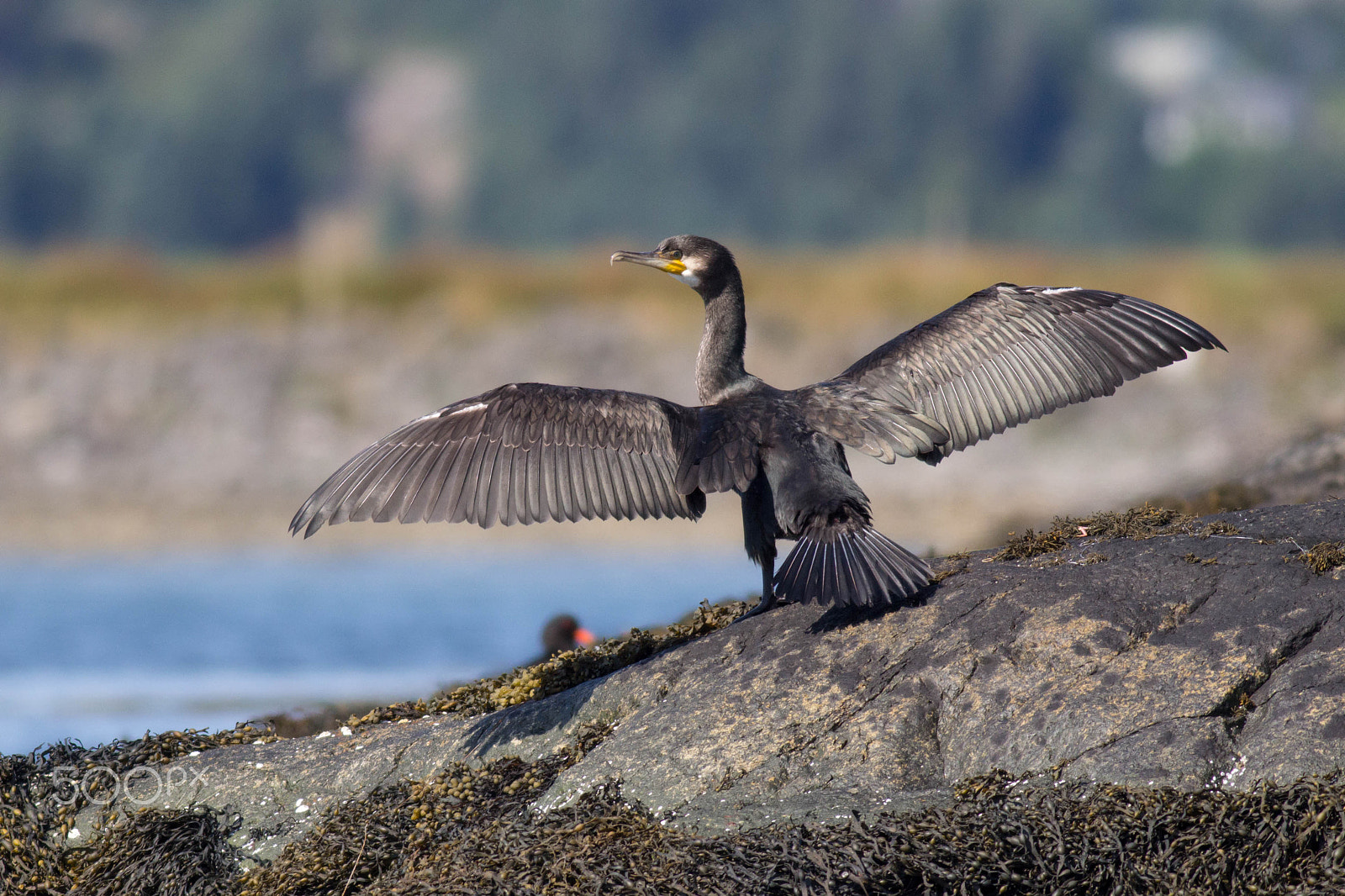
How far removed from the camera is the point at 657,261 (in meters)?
6.61

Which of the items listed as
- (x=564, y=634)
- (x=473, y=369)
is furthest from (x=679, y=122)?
(x=564, y=634)

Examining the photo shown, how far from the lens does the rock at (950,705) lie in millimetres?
4633

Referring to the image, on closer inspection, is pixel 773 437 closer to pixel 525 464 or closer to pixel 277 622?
pixel 525 464

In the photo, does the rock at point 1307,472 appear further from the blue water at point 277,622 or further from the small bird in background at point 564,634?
the blue water at point 277,622

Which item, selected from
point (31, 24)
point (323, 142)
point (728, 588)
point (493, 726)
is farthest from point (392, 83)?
point (493, 726)

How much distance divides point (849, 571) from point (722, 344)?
5.10ft

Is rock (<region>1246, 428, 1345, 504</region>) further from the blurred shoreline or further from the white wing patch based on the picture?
the blurred shoreline

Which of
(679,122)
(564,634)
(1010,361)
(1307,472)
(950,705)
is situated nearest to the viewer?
(950,705)

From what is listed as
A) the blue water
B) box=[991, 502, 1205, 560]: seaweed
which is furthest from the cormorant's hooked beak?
the blue water

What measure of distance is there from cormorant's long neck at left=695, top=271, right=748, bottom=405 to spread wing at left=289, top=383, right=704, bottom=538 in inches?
19.6

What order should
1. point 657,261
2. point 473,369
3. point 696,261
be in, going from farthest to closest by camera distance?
point 473,369 → point 657,261 → point 696,261

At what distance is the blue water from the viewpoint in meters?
12.6

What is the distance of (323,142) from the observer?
111938mm

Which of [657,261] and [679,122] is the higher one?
[679,122]
